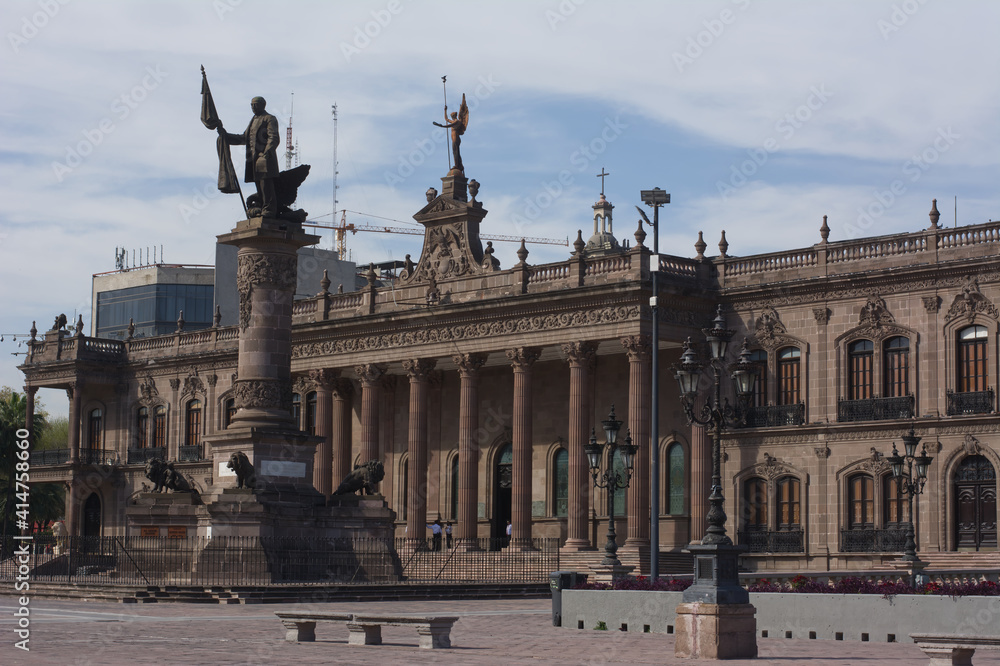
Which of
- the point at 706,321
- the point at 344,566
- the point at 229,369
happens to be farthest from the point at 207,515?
the point at 229,369

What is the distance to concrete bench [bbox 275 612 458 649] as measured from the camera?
71.3 ft

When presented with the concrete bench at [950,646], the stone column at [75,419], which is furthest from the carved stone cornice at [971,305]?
the stone column at [75,419]

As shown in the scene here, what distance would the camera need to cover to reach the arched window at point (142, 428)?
7294 centimetres

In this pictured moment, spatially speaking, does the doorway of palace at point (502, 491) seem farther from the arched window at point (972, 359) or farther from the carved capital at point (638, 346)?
the arched window at point (972, 359)

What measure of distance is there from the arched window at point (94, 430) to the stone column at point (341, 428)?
1773 centimetres

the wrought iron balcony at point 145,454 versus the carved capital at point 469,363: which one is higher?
the carved capital at point 469,363

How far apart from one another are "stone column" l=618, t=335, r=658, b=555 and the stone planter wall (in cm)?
2196

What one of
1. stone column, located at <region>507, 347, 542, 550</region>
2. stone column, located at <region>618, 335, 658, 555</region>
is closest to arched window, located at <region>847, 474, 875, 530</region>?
stone column, located at <region>618, 335, 658, 555</region>

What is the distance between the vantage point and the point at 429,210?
56.9 m

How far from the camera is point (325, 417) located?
6016 centimetres

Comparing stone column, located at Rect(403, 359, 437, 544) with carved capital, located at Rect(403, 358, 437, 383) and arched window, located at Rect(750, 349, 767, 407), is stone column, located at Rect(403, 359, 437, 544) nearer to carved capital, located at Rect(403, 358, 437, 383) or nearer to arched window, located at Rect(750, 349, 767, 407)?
carved capital, located at Rect(403, 358, 437, 383)

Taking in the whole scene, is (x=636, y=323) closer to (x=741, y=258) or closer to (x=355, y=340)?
(x=741, y=258)

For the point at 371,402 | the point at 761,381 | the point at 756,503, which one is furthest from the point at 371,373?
the point at 756,503

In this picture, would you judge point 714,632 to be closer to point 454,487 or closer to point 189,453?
point 454,487
